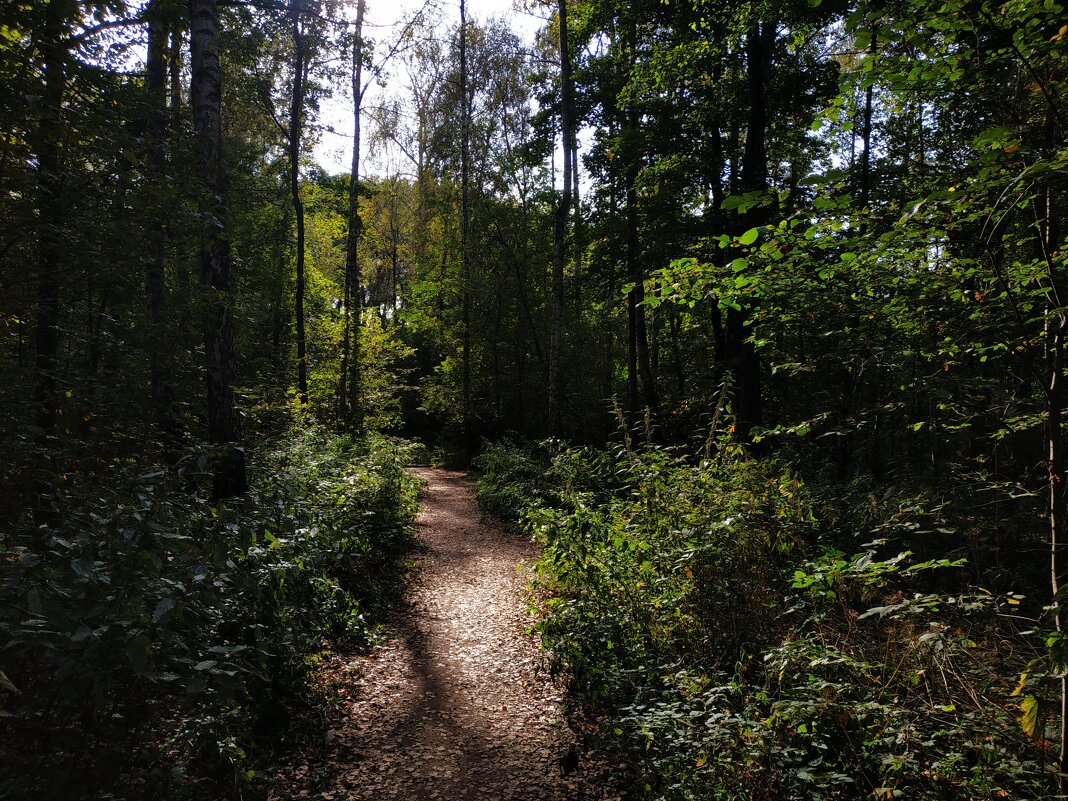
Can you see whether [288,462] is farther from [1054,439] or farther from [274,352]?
[274,352]

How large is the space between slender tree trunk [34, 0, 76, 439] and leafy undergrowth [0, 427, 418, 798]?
46.5 inches

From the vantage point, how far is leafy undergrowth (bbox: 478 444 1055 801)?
105 inches

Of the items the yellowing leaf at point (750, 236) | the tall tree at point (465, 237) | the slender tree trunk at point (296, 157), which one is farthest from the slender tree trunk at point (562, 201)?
the yellowing leaf at point (750, 236)

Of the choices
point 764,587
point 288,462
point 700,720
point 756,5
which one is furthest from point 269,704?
point 756,5

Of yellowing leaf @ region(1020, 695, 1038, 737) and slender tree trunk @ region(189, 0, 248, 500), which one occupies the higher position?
slender tree trunk @ region(189, 0, 248, 500)

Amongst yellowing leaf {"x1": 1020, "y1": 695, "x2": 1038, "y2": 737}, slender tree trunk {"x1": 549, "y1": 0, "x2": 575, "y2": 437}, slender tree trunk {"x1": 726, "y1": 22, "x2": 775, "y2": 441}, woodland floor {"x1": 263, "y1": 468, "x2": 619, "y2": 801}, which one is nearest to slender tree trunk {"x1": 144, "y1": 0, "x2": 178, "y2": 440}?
woodland floor {"x1": 263, "y1": 468, "x2": 619, "y2": 801}

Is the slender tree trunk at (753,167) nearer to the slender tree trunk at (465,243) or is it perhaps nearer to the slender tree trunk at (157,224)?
the slender tree trunk at (157,224)

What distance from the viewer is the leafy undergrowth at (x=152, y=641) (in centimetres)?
205

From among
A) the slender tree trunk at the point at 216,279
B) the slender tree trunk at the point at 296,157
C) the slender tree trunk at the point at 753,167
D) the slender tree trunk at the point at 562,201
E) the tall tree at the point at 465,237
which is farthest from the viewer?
the tall tree at the point at 465,237

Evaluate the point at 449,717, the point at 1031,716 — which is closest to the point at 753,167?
the point at 1031,716

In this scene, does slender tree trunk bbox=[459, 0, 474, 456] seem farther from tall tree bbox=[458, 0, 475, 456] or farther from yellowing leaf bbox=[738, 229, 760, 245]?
yellowing leaf bbox=[738, 229, 760, 245]

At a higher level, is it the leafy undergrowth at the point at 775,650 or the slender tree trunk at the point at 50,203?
the slender tree trunk at the point at 50,203

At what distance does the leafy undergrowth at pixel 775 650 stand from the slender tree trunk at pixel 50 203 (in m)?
4.90

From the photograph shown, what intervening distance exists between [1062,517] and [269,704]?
16.2ft
